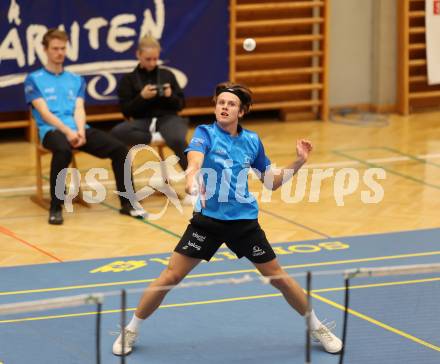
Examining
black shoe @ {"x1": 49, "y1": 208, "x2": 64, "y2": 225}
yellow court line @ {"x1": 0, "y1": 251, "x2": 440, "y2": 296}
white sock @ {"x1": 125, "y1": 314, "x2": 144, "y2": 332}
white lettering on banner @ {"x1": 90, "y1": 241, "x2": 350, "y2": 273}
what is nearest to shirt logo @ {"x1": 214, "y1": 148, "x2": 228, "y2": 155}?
white sock @ {"x1": 125, "y1": 314, "x2": 144, "y2": 332}

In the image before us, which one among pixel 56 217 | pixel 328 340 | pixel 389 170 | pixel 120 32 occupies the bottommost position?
pixel 328 340

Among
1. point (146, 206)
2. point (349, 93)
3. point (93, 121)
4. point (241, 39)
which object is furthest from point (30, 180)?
point (349, 93)

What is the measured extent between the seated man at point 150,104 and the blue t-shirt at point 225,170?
4.23 metres

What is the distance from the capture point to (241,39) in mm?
14906

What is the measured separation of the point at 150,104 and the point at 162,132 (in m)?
0.35

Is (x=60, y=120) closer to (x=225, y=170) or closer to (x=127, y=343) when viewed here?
(x=127, y=343)

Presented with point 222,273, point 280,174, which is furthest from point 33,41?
point 280,174

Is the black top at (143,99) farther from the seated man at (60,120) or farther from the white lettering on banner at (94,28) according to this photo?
the white lettering on banner at (94,28)

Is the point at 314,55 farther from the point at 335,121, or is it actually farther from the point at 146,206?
the point at 146,206

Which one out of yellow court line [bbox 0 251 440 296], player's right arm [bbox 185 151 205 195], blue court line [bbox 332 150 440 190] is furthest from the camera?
blue court line [bbox 332 150 440 190]

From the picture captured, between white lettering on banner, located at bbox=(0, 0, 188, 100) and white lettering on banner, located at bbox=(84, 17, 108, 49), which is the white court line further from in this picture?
white lettering on banner, located at bbox=(84, 17, 108, 49)

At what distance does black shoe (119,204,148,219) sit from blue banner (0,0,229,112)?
11.2ft

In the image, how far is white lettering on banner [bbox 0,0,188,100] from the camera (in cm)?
1337

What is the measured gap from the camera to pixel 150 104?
36.9 ft
